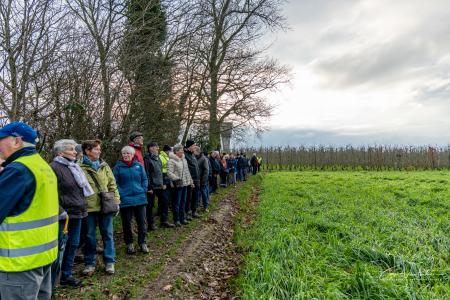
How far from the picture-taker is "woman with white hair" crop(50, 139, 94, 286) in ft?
15.1

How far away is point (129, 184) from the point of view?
20.1ft

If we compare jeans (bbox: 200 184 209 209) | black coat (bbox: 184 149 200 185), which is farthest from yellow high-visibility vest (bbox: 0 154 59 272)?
jeans (bbox: 200 184 209 209)

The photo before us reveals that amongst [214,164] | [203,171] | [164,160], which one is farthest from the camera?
[214,164]

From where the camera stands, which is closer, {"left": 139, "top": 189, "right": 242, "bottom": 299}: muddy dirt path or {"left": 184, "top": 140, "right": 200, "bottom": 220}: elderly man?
{"left": 139, "top": 189, "right": 242, "bottom": 299}: muddy dirt path

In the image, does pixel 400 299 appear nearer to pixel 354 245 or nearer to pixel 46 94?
pixel 354 245

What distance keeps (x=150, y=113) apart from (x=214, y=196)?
6182 millimetres

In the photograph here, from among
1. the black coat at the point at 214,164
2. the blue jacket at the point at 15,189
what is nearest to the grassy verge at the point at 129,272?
the blue jacket at the point at 15,189

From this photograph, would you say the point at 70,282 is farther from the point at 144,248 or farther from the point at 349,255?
the point at 349,255

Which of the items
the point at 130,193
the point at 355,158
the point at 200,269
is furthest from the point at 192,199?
the point at 355,158

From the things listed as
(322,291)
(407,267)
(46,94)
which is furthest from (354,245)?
(46,94)

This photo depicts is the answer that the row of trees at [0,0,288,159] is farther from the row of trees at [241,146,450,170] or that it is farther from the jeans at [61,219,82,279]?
the row of trees at [241,146,450,170]

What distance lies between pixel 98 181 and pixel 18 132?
2734 millimetres

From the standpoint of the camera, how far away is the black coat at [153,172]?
789cm

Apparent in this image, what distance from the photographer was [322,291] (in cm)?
408
